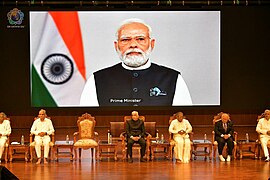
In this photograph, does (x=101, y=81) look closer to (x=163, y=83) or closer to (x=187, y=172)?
(x=163, y=83)

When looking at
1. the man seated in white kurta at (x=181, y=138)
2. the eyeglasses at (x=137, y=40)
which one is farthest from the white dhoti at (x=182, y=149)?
the eyeglasses at (x=137, y=40)

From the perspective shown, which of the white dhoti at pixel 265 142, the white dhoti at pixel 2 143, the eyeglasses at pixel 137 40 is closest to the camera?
the white dhoti at pixel 2 143

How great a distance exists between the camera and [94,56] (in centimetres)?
1750

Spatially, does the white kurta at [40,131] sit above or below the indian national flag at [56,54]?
below

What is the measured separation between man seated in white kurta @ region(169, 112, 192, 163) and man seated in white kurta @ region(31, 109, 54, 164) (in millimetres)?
2654

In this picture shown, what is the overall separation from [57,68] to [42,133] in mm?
5142

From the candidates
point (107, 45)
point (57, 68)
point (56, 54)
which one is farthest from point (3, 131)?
point (107, 45)

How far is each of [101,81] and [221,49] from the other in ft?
12.4

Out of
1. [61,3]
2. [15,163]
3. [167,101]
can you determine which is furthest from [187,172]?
[61,3]

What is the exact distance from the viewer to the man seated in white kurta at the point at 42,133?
1244cm

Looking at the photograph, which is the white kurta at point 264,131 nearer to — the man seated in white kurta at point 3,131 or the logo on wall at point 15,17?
the man seated in white kurta at point 3,131

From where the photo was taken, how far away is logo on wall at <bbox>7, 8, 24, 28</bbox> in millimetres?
17438

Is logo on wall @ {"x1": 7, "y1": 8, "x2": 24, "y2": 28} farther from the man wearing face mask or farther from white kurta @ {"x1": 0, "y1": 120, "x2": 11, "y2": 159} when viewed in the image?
white kurta @ {"x1": 0, "y1": 120, "x2": 11, "y2": 159}

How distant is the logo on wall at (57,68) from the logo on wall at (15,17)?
1421 mm
